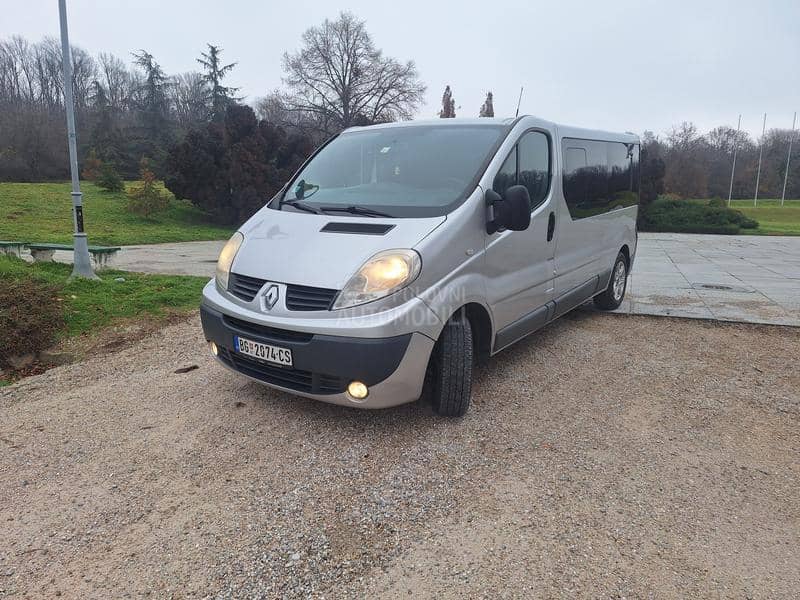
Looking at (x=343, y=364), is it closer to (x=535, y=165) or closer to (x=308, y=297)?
(x=308, y=297)

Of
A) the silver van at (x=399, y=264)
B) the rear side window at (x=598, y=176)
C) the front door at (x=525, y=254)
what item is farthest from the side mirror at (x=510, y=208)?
the rear side window at (x=598, y=176)

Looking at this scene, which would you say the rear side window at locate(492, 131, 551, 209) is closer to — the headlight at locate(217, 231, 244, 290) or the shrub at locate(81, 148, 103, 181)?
the headlight at locate(217, 231, 244, 290)

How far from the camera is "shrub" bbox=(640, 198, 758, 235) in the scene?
24.8 meters

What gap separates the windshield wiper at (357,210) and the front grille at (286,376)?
1.12 meters

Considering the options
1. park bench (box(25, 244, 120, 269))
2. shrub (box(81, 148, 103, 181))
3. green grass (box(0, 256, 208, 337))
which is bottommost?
green grass (box(0, 256, 208, 337))

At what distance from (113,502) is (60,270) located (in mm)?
6382

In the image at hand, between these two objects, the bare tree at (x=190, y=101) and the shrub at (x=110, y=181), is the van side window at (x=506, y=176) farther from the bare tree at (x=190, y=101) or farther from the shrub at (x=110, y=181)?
the bare tree at (x=190, y=101)

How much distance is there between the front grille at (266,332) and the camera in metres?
3.08

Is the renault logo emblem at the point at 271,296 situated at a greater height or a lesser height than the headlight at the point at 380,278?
lesser

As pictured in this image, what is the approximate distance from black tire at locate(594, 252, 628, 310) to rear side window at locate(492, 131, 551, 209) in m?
2.51

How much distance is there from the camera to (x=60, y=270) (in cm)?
783

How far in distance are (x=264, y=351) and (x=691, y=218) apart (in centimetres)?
2720

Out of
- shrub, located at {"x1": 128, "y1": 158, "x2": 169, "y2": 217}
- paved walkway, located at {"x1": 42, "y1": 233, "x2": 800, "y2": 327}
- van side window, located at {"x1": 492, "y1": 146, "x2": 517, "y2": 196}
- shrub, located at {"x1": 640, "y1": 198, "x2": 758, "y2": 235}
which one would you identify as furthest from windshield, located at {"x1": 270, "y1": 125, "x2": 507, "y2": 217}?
shrub, located at {"x1": 640, "y1": 198, "x2": 758, "y2": 235}

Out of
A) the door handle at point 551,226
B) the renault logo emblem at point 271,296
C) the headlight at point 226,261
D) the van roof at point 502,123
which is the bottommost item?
the renault logo emblem at point 271,296
